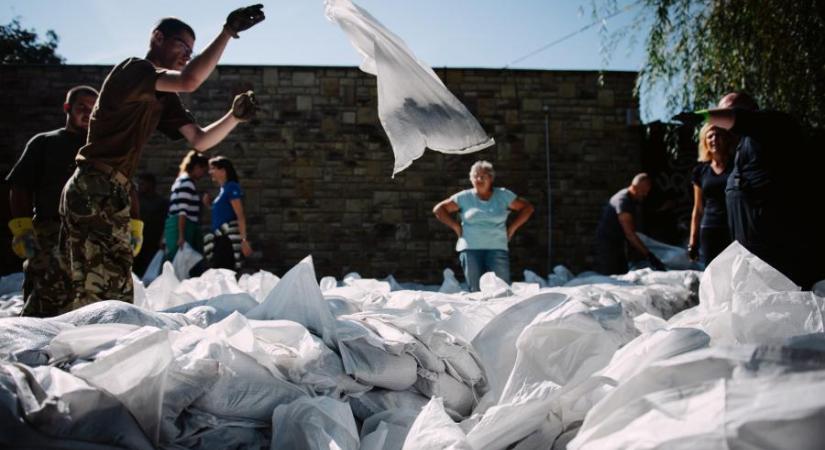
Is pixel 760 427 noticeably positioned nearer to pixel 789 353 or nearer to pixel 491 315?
pixel 789 353

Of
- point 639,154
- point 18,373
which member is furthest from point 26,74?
point 18,373

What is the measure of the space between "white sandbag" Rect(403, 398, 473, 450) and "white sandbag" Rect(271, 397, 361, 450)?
17 centimetres

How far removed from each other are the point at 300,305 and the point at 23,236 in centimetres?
194

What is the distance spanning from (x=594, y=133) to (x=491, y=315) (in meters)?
8.33

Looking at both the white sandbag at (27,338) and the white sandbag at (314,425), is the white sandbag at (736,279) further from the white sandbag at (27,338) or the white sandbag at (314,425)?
the white sandbag at (27,338)

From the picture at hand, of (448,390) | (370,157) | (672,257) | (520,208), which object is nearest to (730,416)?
(448,390)

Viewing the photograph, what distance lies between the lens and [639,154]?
998cm

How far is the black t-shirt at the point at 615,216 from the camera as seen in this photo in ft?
19.3

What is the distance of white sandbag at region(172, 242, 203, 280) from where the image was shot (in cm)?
543

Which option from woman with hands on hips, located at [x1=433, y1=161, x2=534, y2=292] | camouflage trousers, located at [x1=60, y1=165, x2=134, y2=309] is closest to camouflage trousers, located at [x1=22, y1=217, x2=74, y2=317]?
camouflage trousers, located at [x1=60, y1=165, x2=134, y2=309]

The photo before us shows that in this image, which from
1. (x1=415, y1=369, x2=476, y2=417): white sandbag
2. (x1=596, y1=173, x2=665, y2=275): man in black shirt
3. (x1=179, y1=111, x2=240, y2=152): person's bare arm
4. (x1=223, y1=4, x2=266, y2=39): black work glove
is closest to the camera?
(x1=415, y1=369, x2=476, y2=417): white sandbag

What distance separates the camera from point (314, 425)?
1371 millimetres

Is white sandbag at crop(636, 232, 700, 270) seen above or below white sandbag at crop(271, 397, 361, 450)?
below

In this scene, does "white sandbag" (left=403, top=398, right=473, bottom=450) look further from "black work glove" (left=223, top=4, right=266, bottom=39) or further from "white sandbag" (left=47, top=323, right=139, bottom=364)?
"black work glove" (left=223, top=4, right=266, bottom=39)
